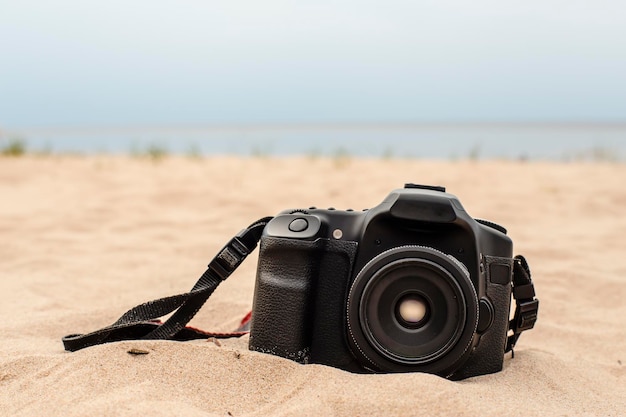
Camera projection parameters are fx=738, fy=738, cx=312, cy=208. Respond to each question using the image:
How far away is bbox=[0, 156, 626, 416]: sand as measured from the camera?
5.22 feet

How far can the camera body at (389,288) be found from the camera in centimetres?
168

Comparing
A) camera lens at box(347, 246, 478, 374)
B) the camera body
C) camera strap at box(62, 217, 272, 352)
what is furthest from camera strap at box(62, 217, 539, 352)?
camera lens at box(347, 246, 478, 374)

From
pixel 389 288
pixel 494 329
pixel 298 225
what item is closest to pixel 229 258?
pixel 298 225

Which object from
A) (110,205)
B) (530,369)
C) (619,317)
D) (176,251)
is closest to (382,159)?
(110,205)

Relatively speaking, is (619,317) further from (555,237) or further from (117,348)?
(117,348)

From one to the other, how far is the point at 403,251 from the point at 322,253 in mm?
239

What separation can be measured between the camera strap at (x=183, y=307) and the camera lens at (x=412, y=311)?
43 cm

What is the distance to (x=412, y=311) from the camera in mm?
1716

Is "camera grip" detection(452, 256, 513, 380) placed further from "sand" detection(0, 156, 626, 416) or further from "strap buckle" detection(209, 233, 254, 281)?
"strap buckle" detection(209, 233, 254, 281)

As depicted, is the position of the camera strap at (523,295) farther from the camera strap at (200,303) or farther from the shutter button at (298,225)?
the shutter button at (298,225)

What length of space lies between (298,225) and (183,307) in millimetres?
412

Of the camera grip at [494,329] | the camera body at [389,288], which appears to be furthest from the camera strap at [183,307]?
the camera grip at [494,329]

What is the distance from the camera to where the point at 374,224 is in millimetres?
1764

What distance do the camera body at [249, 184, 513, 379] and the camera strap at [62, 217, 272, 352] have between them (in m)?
0.16
